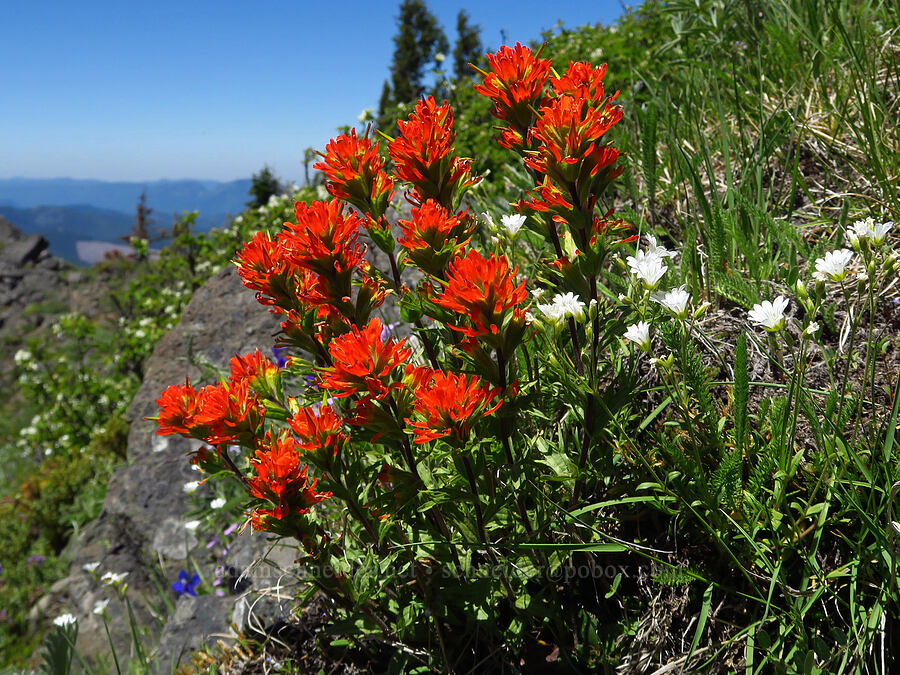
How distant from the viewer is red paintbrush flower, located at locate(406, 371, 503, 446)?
109cm

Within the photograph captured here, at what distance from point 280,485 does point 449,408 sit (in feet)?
1.52

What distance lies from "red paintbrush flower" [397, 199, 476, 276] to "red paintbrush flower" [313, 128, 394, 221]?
0.18m

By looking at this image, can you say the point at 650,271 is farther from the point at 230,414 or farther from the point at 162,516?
the point at 162,516

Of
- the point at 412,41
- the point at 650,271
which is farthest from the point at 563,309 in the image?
the point at 412,41

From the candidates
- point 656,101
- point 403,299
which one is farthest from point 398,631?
point 656,101

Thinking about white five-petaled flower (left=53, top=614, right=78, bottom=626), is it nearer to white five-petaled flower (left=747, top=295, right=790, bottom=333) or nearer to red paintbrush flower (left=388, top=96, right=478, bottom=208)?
red paintbrush flower (left=388, top=96, right=478, bottom=208)

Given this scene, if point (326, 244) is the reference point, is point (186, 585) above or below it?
below

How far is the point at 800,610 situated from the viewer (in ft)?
4.11

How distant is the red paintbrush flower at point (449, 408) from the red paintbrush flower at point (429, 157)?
515mm

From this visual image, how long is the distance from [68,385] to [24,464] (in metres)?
2.75

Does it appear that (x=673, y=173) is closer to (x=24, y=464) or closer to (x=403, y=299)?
(x=403, y=299)

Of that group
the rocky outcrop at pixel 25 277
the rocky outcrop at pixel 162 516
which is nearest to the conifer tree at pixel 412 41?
the rocky outcrop at pixel 25 277

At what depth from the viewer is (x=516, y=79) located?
4.68 ft

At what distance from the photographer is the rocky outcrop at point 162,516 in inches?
133
